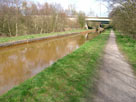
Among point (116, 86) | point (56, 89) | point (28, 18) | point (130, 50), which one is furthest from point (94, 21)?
point (56, 89)

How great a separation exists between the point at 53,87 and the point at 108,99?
173 cm

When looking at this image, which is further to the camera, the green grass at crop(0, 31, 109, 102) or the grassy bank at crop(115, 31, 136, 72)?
the grassy bank at crop(115, 31, 136, 72)

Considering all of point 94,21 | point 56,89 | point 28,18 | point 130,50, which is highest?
point 94,21

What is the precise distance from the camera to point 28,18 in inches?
964

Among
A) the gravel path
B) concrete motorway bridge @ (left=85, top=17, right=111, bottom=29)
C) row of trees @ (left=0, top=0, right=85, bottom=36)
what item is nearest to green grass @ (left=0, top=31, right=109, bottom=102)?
the gravel path

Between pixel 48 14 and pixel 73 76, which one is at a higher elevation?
pixel 48 14

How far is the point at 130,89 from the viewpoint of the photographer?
11.9 feet

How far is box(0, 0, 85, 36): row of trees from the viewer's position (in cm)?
1972

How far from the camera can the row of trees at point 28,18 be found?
776 inches

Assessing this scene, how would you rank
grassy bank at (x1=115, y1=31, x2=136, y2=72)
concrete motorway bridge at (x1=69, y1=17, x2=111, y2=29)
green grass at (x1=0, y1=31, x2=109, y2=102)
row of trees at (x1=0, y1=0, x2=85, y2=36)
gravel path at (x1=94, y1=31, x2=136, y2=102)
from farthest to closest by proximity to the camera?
1. concrete motorway bridge at (x1=69, y1=17, x2=111, y2=29)
2. row of trees at (x1=0, y1=0, x2=85, y2=36)
3. grassy bank at (x1=115, y1=31, x2=136, y2=72)
4. green grass at (x1=0, y1=31, x2=109, y2=102)
5. gravel path at (x1=94, y1=31, x2=136, y2=102)

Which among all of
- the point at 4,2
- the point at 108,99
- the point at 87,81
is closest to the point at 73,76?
the point at 87,81

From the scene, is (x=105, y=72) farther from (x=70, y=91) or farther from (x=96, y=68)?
(x=70, y=91)

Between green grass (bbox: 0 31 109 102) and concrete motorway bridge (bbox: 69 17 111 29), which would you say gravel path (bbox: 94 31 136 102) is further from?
concrete motorway bridge (bbox: 69 17 111 29)

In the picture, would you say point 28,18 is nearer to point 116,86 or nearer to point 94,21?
point 116,86
